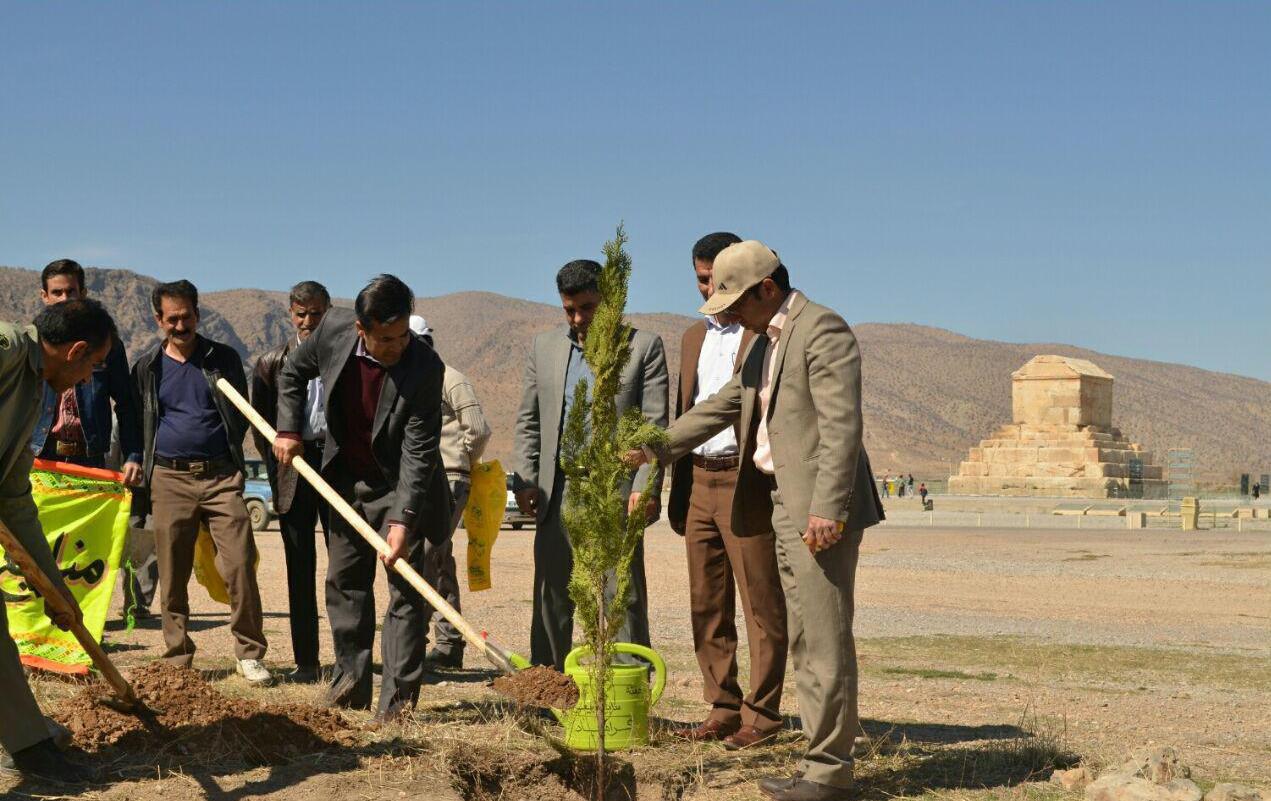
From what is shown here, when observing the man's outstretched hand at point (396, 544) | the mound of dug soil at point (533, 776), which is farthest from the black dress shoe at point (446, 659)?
the mound of dug soil at point (533, 776)

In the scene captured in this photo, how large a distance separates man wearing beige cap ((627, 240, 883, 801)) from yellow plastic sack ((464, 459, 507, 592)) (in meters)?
3.35

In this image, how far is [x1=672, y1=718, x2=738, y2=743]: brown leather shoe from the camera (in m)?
5.94

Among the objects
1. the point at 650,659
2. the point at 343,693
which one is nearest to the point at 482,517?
the point at 343,693

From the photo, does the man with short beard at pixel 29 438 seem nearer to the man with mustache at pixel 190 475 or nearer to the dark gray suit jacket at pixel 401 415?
the dark gray suit jacket at pixel 401 415

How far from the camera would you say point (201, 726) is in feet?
18.4

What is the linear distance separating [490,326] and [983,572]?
15200 centimetres

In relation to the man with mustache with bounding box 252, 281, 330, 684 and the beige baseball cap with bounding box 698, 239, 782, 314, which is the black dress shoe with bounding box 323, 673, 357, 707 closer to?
the man with mustache with bounding box 252, 281, 330, 684

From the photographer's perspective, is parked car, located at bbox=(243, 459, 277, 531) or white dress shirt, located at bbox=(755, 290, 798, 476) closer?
white dress shirt, located at bbox=(755, 290, 798, 476)

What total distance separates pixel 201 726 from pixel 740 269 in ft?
9.56

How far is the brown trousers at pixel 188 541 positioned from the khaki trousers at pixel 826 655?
12.1ft

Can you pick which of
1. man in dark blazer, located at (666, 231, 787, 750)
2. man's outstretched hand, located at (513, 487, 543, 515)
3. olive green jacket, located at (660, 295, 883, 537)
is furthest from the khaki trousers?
man's outstretched hand, located at (513, 487, 543, 515)

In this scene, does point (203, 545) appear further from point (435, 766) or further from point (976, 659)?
point (976, 659)

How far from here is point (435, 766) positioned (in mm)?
5133

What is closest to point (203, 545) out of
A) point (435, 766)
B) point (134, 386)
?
point (134, 386)
